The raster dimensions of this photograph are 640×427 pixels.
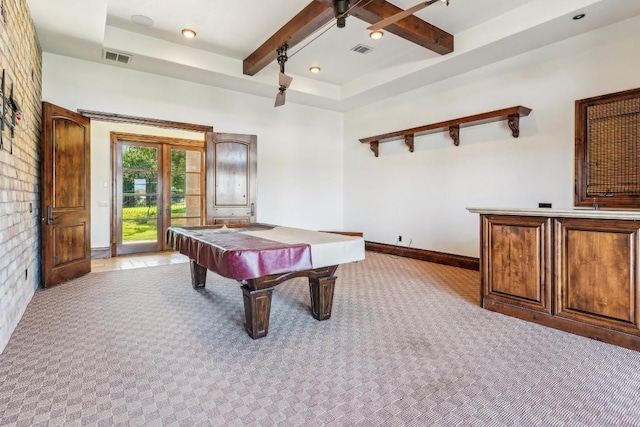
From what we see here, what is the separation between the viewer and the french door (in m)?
6.23

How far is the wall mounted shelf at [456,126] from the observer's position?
428 cm

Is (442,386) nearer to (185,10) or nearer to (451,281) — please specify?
(451,281)

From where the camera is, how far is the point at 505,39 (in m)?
3.93

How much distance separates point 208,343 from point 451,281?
310 centimetres

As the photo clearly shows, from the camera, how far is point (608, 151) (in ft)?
A: 11.8

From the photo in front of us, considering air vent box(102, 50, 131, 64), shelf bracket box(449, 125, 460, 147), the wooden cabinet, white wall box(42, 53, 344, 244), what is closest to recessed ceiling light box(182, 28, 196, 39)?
air vent box(102, 50, 131, 64)

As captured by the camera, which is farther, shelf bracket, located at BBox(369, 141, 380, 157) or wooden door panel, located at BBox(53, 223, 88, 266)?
shelf bracket, located at BBox(369, 141, 380, 157)

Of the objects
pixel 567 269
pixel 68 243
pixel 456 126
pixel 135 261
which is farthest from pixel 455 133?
pixel 135 261

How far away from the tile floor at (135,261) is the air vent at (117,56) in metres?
3.01

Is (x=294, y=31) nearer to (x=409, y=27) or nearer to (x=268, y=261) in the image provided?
(x=409, y=27)

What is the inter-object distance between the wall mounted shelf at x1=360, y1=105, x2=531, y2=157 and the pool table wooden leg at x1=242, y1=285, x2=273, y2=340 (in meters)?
3.82

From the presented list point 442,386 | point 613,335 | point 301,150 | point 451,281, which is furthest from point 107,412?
point 301,150

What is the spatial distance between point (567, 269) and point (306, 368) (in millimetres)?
2222

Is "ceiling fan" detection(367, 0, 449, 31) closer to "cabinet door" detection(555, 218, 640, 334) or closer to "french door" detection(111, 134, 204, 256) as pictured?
"cabinet door" detection(555, 218, 640, 334)
